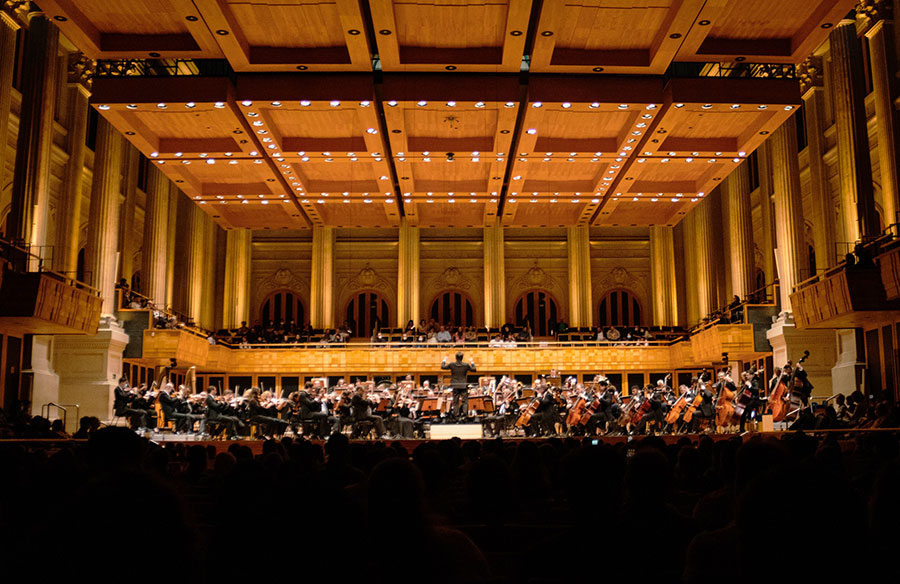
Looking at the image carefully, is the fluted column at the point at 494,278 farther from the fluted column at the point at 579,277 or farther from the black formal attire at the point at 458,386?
the black formal attire at the point at 458,386

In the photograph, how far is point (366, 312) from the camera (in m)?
33.5

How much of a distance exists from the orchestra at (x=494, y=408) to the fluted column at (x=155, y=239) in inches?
313

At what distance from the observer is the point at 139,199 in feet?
94.4

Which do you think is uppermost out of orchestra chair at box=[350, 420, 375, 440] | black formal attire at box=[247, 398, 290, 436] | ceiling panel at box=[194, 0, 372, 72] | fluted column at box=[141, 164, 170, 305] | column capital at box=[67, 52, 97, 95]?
column capital at box=[67, 52, 97, 95]

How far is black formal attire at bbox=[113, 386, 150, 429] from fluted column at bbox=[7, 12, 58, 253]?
4638 millimetres

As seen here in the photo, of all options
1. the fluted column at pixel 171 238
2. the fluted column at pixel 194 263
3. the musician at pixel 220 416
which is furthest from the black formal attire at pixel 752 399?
the fluted column at pixel 194 263

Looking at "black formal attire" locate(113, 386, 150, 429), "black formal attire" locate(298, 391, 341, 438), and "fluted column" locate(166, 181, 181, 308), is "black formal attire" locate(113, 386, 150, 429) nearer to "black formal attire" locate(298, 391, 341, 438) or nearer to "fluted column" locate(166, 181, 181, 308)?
"black formal attire" locate(298, 391, 341, 438)

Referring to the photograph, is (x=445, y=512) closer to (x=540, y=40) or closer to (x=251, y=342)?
(x=540, y=40)

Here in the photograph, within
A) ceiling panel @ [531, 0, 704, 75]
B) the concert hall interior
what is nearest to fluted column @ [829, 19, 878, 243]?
the concert hall interior

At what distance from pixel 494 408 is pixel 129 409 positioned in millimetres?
7789

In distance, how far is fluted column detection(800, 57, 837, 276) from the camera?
71.1 ft

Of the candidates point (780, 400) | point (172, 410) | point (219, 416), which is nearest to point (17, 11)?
point (172, 410)

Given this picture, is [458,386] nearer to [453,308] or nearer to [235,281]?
[453,308]

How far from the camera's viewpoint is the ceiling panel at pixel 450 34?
1401cm
